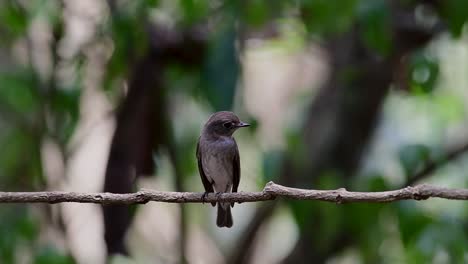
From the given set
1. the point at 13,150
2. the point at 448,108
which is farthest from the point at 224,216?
the point at 448,108

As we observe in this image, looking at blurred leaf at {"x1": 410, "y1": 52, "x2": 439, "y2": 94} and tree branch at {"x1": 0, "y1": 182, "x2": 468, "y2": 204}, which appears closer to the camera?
tree branch at {"x1": 0, "y1": 182, "x2": 468, "y2": 204}

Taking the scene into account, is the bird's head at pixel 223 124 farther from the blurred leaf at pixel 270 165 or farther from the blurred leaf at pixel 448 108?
the blurred leaf at pixel 448 108

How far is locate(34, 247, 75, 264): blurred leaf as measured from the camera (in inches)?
190

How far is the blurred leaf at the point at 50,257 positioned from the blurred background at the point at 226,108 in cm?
1

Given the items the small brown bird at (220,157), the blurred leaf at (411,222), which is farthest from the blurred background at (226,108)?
the small brown bird at (220,157)

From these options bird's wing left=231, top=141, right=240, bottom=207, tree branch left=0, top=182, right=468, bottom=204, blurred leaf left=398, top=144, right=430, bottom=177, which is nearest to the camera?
tree branch left=0, top=182, right=468, bottom=204

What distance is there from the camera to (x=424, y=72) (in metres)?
4.95

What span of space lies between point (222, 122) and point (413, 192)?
221 cm

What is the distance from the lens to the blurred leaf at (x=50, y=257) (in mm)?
4824

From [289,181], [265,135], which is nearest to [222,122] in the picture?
[289,181]

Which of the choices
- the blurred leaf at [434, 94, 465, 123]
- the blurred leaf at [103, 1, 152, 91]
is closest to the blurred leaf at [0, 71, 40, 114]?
the blurred leaf at [103, 1, 152, 91]

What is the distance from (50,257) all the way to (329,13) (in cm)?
212

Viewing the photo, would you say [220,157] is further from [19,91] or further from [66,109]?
[19,91]

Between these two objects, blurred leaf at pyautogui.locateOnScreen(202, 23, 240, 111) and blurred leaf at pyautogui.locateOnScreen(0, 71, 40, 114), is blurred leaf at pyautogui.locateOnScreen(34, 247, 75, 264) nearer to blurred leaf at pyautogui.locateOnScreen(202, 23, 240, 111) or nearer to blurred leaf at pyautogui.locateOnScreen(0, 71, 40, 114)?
blurred leaf at pyautogui.locateOnScreen(0, 71, 40, 114)
